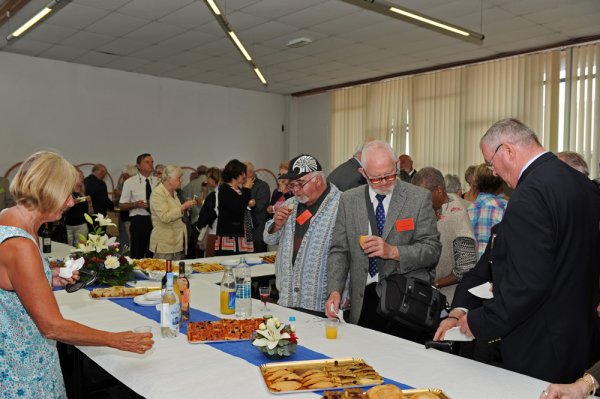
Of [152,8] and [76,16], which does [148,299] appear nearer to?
[152,8]

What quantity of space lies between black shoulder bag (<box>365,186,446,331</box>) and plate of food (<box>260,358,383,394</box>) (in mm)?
384

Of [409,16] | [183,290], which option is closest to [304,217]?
[183,290]

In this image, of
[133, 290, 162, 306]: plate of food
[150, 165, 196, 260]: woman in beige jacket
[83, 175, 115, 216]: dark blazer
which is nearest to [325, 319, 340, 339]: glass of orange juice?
[133, 290, 162, 306]: plate of food

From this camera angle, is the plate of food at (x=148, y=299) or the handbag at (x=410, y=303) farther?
the plate of food at (x=148, y=299)

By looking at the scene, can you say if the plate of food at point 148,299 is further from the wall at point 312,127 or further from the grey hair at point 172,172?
the wall at point 312,127

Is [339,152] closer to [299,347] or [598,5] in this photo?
[598,5]

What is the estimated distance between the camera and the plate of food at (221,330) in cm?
215

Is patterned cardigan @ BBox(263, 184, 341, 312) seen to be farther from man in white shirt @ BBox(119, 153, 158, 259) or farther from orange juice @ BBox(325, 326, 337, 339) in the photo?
man in white shirt @ BBox(119, 153, 158, 259)

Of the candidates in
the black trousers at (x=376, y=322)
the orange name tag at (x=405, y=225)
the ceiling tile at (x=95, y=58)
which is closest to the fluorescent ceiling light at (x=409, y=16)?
the orange name tag at (x=405, y=225)

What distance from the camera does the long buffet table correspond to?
5.46 ft

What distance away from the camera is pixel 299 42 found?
23.9ft

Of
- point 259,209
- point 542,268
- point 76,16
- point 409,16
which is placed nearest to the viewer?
point 542,268

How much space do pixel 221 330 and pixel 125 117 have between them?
812 centimetres

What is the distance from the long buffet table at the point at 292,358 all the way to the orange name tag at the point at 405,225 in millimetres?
561
